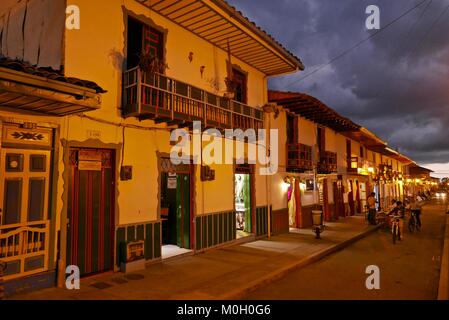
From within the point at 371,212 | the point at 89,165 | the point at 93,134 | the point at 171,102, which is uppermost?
the point at 171,102

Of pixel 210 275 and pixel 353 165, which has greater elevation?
pixel 353 165

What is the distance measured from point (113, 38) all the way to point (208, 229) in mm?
6104

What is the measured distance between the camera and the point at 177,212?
9.95 metres

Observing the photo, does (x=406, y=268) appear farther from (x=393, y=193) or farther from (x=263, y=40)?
(x=393, y=193)

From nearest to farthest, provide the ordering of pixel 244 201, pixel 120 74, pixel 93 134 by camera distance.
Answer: pixel 93 134 < pixel 120 74 < pixel 244 201

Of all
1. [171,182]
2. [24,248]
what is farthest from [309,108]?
[24,248]

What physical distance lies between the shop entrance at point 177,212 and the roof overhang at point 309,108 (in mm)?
6509

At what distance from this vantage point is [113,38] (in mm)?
7438

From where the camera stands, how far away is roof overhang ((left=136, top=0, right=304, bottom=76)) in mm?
8477

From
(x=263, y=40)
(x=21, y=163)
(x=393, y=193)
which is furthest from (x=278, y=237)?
(x=393, y=193)

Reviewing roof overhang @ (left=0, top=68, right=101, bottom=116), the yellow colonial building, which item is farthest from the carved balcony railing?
roof overhang @ (left=0, top=68, right=101, bottom=116)

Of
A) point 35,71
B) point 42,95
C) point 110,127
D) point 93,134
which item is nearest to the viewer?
point 35,71

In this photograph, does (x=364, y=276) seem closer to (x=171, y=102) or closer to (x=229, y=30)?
(x=171, y=102)

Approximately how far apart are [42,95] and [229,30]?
21.4ft
